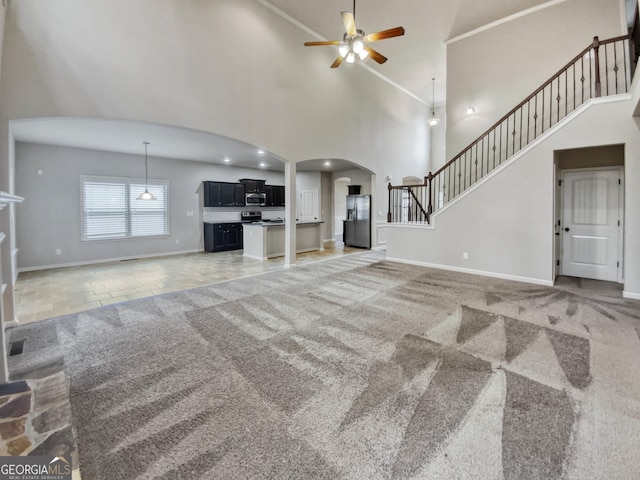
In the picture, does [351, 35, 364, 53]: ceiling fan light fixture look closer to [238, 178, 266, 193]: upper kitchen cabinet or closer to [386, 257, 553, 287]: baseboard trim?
[386, 257, 553, 287]: baseboard trim

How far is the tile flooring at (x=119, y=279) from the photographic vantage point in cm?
407

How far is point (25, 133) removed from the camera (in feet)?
17.0

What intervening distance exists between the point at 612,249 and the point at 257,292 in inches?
240

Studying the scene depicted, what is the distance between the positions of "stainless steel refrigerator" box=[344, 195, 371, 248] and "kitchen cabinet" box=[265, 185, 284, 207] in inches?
102

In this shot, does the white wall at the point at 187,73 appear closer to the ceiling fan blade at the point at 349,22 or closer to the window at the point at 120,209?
the ceiling fan blade at the point at 349,22

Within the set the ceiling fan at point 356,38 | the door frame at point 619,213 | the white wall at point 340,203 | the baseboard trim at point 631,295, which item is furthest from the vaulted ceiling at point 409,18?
the white wall at point 340,203

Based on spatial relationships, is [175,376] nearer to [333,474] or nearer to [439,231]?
[333,474]

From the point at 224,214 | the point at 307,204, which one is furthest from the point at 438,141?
the point at 224,214

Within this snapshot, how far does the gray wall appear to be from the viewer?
235 inches

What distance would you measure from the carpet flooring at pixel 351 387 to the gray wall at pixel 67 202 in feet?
13.1

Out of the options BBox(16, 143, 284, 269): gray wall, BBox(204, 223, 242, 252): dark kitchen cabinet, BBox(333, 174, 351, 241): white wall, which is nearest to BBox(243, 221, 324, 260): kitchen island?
BBox(204, 223, 242, 252): dark kitchen cabinet

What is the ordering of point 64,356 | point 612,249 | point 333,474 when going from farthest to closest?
1. point 612,249
2. point 64,356
3. point 333,474

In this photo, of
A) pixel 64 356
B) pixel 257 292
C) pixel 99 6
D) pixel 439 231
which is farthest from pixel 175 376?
pixel 439 231

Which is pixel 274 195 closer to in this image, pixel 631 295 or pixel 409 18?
pixel 409 18
